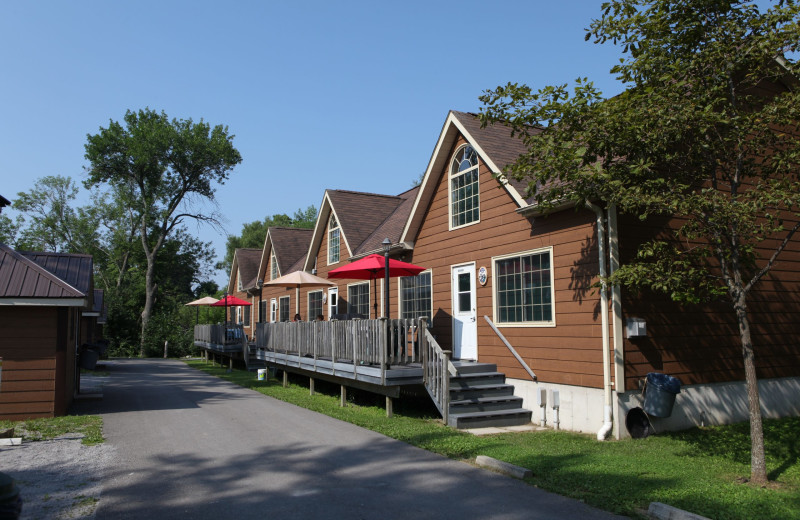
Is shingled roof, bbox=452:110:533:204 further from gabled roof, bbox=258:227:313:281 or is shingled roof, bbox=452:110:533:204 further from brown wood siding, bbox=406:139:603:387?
gabled roof, bbox=258:227:313:281

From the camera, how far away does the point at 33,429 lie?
9.95 m

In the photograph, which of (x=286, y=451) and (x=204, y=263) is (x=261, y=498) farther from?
(x=204, y=263)

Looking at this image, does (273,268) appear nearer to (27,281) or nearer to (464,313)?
(464,313)

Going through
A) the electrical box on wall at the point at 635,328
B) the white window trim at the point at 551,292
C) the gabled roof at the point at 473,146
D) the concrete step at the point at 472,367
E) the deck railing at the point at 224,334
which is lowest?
the concrete step at the point at 472,367

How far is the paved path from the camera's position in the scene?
5.77 m

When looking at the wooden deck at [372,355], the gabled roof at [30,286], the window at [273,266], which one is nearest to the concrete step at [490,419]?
the wooden deck at [372,355]

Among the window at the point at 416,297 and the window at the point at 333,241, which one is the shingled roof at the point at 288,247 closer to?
the window at the point at 333,241

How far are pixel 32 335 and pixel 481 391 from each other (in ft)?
27.5

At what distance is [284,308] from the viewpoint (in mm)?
26797

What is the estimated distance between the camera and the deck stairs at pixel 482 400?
10125mm

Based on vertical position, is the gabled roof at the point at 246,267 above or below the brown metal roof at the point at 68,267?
above

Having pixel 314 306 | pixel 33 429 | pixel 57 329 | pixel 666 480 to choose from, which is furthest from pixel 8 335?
pixel 314 306

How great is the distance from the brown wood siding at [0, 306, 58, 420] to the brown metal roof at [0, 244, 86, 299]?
387mm

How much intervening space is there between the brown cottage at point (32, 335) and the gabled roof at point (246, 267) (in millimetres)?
19496
